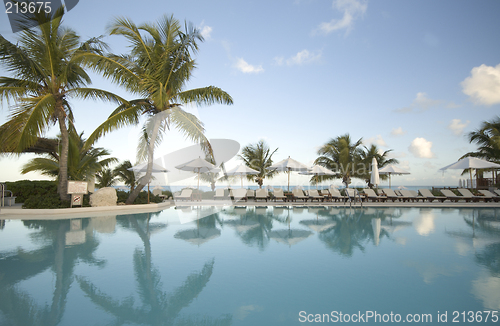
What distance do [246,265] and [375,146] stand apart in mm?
19121

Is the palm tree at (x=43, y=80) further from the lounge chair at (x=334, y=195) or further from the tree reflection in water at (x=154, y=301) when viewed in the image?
the lounge chair at (x=334, y=195)

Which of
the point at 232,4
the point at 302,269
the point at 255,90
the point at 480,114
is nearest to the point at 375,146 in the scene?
the point at 480,114

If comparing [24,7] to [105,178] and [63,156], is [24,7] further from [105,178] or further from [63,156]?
[105,178]

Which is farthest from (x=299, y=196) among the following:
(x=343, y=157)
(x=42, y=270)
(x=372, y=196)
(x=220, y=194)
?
(x=42, y=270)

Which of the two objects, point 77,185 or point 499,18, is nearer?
point 77,185

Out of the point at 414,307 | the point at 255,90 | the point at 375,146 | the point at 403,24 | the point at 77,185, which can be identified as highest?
the point at 403,24

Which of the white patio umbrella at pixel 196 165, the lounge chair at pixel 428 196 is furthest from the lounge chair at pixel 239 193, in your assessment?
the lounge chair at pixel 428 196

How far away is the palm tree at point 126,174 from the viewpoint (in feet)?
63.5

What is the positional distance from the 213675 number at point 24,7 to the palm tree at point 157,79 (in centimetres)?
228

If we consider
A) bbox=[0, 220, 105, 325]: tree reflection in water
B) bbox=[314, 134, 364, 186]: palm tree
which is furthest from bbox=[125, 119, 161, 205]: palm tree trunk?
bbox=[314, 134, 364, 186]: palm tree

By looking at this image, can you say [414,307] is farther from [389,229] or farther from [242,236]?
[389,229]

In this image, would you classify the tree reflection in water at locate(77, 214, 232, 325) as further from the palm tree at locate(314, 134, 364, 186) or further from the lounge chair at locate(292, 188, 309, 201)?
the palm tree at locate(314, 134, 364, 186)

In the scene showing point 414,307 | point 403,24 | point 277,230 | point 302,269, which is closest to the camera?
point 414,307

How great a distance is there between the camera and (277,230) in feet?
25.5
